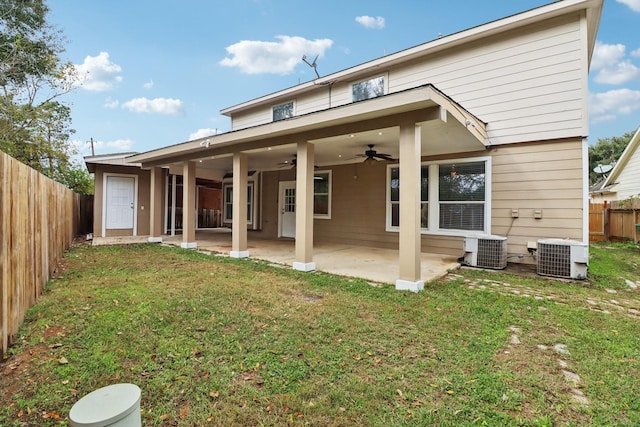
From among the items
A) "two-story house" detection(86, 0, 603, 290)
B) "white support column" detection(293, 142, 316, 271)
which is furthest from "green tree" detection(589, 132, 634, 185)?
"white support column" detection(293, 142, 316, 271)

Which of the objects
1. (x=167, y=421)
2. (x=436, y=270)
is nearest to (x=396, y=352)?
(x=167, y=421)

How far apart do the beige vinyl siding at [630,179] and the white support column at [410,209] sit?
47.2 ft

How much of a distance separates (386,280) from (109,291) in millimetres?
4002

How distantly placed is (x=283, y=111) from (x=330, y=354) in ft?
31.9

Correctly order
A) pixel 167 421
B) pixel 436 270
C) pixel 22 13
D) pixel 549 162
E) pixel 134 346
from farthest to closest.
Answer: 1. pixel 22 13
2. pixel 549 162
3. pixel 436 270
4. pixel 134 346
5. pixel 167 421

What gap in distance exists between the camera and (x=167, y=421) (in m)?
1.77

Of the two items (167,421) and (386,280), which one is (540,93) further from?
(167,421)

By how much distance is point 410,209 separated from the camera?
4.30 meters

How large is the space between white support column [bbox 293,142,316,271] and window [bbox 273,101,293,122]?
5.52 meters

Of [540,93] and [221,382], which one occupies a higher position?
[540,93]

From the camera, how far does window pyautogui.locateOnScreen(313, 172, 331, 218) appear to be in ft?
30.6

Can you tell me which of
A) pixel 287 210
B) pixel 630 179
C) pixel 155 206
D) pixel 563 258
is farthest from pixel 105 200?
pixel 630 179

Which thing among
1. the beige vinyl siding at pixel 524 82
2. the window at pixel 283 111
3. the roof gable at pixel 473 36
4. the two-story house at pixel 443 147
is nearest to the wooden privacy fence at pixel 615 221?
the roof gable at pixel 473 36

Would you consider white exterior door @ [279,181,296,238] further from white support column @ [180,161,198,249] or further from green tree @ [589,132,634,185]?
green tree @ [589,132,634,185]
